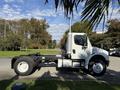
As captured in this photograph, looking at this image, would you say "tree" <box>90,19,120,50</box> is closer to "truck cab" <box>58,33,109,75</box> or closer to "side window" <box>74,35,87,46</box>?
"truck cab" <box>58,33,109,75</box>

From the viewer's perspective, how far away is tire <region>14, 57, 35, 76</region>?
19.7m

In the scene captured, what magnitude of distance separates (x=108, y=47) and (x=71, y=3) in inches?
2632

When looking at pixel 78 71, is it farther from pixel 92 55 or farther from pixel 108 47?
pixel 108 47

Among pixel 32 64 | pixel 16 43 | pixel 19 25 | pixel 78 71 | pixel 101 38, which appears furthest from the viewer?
pixel 19 25

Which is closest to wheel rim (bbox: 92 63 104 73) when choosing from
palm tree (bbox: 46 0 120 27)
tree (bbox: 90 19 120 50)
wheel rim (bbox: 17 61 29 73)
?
wheel rim (bbox: 17 61 29 73)

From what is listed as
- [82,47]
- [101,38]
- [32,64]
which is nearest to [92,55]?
[82,47]

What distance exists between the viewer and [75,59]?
67.6 feet

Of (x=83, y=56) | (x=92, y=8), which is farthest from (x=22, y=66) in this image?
(x=92, y=8)

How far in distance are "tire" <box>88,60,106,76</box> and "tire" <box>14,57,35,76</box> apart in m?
3.33

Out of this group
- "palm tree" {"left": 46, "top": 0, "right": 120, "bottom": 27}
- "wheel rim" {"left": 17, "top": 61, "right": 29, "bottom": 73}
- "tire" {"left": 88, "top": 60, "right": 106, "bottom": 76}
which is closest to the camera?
"palm tree" {"left": 46, "top": 0, "right": 120, "bottom": 27}

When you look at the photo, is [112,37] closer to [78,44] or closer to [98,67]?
[98,67]

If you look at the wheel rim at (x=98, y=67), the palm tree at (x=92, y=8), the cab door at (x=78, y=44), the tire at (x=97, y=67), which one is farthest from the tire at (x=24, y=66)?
the palm tree at (x=92, y=8)

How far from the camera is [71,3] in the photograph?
5.59 metres

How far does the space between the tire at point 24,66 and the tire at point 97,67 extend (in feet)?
10.9
